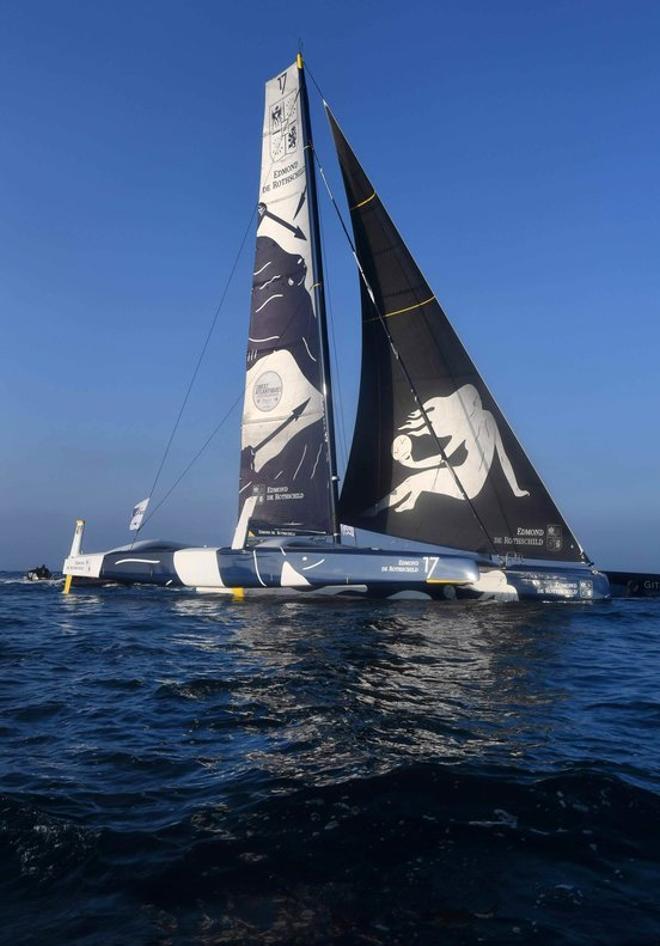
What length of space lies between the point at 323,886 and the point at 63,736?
2.91 metres

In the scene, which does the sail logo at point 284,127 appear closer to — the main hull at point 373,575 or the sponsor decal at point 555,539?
the main hull at point 373,575

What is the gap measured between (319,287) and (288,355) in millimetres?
2098

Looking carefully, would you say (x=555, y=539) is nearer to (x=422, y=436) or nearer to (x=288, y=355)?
(x=422, y=436)

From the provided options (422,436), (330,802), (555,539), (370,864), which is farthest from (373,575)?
(370,864)

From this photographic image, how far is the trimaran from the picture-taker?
14.4 metres

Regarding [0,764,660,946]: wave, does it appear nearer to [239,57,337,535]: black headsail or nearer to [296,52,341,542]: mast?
[239,57,337,535]: black headsail

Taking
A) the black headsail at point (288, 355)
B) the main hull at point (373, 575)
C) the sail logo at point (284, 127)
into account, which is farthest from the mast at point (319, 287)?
the main hull at point (373, 575)

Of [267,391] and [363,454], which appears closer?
[363,454]

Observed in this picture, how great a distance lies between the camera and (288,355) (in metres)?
18.2

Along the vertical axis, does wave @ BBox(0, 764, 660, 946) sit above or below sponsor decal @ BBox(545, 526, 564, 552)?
below

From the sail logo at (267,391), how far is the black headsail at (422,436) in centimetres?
251

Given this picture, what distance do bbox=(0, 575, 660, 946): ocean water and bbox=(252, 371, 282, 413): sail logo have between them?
10.9m

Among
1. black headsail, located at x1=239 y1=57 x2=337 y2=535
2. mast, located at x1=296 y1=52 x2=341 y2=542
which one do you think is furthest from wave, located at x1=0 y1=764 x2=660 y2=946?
mast, located at x1=296 y1=52 x2=341 y2=542

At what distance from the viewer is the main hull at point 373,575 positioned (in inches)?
550
